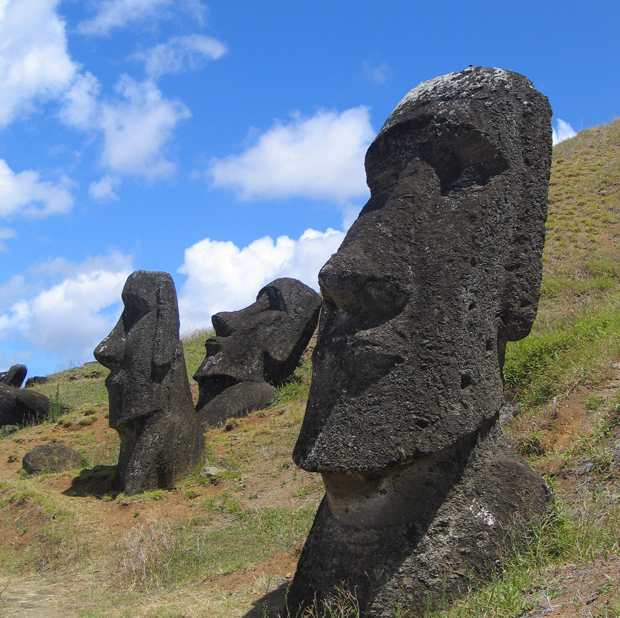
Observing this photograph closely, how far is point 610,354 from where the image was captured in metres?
6.32

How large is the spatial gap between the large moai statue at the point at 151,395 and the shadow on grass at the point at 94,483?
15cm

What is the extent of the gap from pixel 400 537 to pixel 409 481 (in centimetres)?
27

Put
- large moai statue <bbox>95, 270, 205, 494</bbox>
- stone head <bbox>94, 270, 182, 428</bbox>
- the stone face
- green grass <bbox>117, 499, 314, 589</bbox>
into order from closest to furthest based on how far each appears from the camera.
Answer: green grass <bbox>117, 499, 314, 589</bbox>, large moai statue <bbox>95, 270, 205, 494</bbox>, stone head <bbox>94, 270, 182, 428</bbox>, the stone face

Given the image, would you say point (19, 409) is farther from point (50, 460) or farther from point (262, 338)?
point (262, 338)

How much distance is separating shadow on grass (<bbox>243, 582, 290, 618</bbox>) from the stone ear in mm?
4386

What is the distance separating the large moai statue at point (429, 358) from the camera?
323 centimetres

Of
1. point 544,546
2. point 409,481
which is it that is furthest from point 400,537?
point 544,546

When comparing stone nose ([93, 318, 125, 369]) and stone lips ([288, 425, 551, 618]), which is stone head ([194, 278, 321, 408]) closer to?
stone nose ([93, 318, 125, 369])

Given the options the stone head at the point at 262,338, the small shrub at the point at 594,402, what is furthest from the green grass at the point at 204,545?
the stone head at the point at 262,338

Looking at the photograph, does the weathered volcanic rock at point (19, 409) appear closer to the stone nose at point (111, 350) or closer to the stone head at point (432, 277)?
the stone nose at point (111, 350)

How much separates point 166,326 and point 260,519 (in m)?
2.96

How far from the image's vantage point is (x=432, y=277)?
11.3 feet

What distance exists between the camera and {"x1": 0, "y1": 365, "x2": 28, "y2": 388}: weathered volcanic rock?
45.9 feet

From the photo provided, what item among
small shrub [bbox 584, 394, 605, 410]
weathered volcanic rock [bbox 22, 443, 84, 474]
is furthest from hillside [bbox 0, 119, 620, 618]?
weathered volcanic rock [bbox 22, 443, 84, 474]
